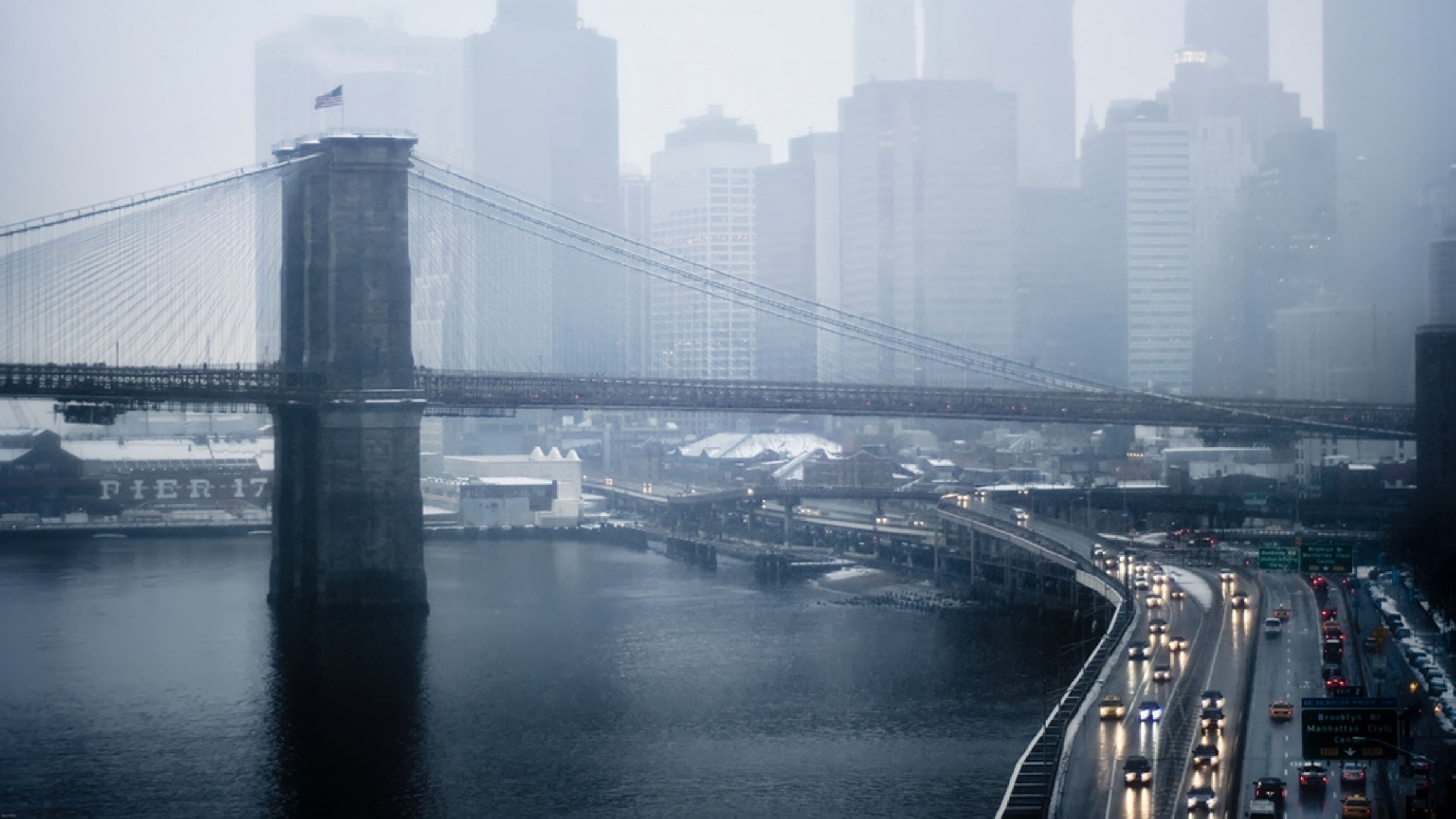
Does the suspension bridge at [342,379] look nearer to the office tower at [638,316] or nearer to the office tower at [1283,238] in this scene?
the office tower at [1283,238]

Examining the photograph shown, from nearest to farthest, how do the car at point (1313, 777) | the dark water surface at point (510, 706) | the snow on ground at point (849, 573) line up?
the car at point (1313, 777) → the dark water surface at point (510, 706) → the snow on ground at point (849, 573)

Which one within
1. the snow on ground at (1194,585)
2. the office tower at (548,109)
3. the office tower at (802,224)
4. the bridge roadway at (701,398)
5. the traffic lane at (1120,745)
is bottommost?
the traffic lane at (1120,745)

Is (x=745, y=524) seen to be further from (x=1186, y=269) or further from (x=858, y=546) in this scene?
(x=1186, y=269)

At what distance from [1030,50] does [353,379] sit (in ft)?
488

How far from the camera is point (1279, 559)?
34.8m

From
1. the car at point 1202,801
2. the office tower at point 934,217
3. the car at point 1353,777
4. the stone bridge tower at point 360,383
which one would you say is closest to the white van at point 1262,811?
the car at point 1202,801

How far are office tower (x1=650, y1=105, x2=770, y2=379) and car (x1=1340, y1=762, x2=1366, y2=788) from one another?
6482 cm

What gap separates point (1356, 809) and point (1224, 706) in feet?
20.8

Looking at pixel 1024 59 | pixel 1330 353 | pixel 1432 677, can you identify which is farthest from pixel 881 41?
pixel 1432 677

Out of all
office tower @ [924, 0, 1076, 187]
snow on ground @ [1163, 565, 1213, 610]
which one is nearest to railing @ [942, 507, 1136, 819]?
snow on ground @ [1163, 565, 1213, 610]

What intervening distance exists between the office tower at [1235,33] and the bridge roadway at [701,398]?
102 meters

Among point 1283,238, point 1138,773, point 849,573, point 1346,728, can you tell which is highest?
point 1283,238

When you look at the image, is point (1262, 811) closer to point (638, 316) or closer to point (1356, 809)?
point (1356, 809)

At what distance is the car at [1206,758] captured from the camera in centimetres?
2300
